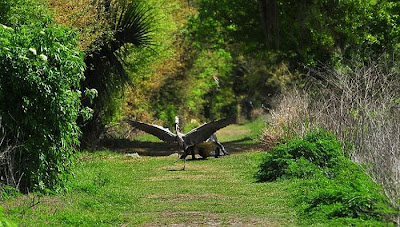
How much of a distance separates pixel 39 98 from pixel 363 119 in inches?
244

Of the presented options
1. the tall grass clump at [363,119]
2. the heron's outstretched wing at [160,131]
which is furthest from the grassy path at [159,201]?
the heron's outstretched wing at [160,131]

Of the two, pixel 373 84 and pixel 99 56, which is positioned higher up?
pixel 99 56

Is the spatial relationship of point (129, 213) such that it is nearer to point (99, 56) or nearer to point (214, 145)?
point (214, 145)

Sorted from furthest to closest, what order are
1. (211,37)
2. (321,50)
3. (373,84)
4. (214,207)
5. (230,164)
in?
1. (211,37)
2. (321,50)
3. (230,164)
4. (373,84)
5. (214,207)

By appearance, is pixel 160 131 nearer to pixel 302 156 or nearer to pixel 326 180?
pixel 302 156

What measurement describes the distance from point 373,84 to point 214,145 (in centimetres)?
705

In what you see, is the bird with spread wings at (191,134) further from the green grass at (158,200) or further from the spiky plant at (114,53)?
the spiky plant at (114,53)

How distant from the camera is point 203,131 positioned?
68.9 feet

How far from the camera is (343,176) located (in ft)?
41.6

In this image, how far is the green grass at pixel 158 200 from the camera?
1060 centimetres

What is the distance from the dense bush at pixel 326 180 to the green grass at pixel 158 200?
0.37 meters

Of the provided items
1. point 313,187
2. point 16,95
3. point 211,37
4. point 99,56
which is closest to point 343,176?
point 313,187

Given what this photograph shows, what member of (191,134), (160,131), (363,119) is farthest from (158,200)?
(191,134)

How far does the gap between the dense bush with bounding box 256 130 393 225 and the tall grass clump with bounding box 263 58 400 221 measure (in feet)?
0.77
